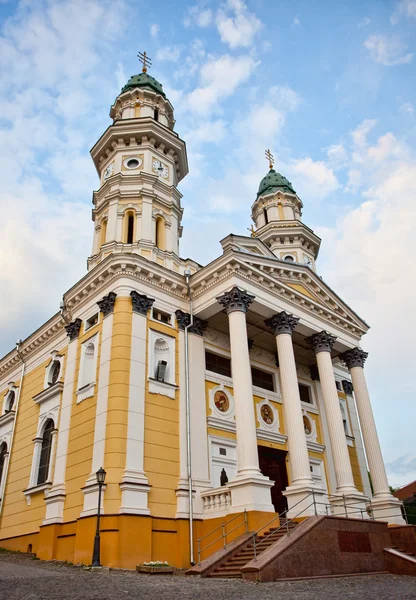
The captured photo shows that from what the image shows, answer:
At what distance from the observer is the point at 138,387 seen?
17.4m

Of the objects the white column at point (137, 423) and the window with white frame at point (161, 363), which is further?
the window with white frame at point (161, 363)

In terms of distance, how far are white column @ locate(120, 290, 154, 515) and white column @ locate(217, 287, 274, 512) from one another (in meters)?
2.86

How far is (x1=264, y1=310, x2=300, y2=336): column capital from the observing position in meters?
20.2

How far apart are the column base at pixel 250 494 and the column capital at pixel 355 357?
392 inches

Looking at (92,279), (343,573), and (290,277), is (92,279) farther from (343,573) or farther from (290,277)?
(343,573)

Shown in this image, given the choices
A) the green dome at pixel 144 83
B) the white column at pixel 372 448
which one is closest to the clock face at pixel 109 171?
the green dome at pixel 144 83

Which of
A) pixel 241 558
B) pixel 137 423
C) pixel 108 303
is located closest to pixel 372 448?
pixel 241 558

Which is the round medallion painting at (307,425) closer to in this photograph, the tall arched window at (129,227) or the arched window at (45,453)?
the arched window at (45,453)

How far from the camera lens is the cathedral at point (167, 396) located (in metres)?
15.9

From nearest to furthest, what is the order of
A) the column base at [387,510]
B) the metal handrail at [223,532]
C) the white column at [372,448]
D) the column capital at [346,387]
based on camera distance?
1. the metal handrail at [223,532]
2. the column base at [387,510]
3. the white column at [372,448]
4. the column capital at [346,387]

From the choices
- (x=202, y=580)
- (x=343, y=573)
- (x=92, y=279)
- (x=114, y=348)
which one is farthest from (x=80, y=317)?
(x=343, y=573)

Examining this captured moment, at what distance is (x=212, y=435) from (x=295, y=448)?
3.30m

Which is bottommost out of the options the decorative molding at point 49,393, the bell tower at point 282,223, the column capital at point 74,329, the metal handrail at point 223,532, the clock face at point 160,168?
Result: the metal handrail at point 223,532

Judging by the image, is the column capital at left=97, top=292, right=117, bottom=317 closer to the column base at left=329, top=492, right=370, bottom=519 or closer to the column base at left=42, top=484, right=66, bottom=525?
the column base at left=42, top=484, right=66, bottom=525
